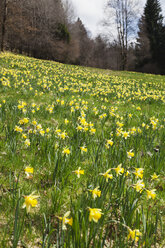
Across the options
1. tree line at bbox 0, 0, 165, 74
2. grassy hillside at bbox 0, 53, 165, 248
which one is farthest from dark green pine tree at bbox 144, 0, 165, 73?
grassy hillside at bbox 0, 53, 165, 248

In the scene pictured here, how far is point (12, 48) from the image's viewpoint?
36594mm

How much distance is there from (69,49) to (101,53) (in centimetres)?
2520

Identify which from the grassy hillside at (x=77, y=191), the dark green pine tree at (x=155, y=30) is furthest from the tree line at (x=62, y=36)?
the grassy hillside at (x=77, y=191)

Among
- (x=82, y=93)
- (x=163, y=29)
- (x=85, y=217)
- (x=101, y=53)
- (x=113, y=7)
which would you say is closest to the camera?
(x=85, y=217)

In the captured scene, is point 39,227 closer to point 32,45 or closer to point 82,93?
point 82,93

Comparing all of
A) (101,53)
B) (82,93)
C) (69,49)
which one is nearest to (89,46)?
(101,53)

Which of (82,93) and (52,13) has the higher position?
(52,13)

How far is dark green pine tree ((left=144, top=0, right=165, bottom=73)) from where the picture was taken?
33.5m

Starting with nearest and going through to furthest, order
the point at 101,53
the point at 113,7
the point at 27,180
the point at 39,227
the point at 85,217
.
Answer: the point at 85,217
the point at 39,227
the point at 27,180
the point at 113,7
the point at 101,53

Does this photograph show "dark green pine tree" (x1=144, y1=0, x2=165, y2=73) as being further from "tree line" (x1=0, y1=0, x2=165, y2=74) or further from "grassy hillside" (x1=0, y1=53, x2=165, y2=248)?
"grassy hillside" (x1=0, y1=53, x2=165, y2=248)

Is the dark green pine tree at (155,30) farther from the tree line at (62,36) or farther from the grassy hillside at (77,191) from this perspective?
the grassy hillside at (77,191)

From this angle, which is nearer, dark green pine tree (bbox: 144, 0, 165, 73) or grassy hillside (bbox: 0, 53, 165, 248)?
grassy hillside (bbox: 0, 53, 165, 248)

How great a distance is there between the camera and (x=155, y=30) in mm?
33844

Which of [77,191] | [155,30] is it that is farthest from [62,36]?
[77,191]
